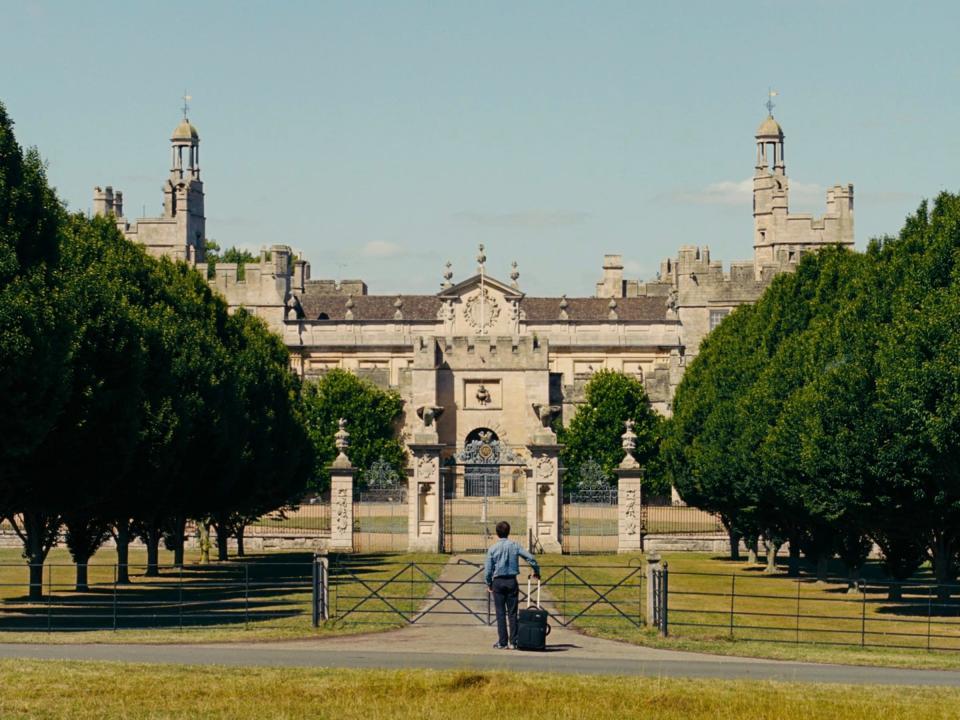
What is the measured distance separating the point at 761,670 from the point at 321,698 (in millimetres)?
8016

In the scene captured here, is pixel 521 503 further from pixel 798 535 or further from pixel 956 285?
pixel 956 285

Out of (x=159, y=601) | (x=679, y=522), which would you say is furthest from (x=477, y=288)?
(x=159, y=601)

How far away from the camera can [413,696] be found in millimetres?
25344

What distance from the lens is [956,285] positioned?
42.4 meters

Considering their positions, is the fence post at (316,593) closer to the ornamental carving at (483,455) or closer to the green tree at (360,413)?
the ornamental carving at (483,455)

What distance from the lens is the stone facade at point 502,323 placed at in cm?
11588

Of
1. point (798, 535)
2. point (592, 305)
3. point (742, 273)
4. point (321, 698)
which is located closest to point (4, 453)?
point (321, 698)

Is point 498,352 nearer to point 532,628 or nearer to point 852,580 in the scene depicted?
point 852,580

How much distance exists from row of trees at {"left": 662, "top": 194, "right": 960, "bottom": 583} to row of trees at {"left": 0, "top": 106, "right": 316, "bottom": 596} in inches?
631

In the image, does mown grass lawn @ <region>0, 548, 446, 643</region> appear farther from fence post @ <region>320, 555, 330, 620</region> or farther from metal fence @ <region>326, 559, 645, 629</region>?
fence post @ <region>320, 555, 330, 620</region>

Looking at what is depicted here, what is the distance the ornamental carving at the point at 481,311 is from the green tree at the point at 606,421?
16074mm

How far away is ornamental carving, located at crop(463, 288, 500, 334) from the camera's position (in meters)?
132

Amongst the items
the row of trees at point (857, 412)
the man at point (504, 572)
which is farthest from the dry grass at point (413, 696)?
the row of trees at point (857, 412)

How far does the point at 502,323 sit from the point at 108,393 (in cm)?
8886
